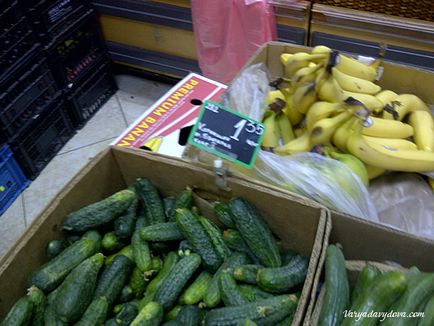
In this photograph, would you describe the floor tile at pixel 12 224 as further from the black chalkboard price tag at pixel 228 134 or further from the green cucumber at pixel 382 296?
the green cucumber at pixel 382 296

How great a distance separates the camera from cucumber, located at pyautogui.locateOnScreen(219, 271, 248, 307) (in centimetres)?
86

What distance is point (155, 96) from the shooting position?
2.64 m

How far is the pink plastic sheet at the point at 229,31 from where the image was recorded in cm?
180

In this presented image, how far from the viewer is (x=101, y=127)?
2.46 meters

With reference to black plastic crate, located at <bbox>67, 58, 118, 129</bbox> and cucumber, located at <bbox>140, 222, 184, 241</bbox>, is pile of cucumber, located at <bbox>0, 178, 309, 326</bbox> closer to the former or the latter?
cucumber, located at <bbox>140, 222, 184, 241</bbox>

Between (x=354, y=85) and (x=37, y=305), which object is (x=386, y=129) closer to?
(x=354, y=85)

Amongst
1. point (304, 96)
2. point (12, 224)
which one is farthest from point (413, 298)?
point (12, 224)

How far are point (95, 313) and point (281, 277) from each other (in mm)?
408

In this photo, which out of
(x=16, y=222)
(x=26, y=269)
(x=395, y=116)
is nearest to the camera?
(x=26, y=269)

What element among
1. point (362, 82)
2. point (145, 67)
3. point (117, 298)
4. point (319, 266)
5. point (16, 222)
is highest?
point (362, 82)

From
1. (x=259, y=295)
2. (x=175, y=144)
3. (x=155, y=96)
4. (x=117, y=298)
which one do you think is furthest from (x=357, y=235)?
(x=155, y=96)

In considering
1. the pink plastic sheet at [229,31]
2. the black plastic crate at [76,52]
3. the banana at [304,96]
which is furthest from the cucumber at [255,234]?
the black plastic crate at [76,52]

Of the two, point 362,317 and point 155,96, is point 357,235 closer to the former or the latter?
point 362,317

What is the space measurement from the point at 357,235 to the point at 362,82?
48 centimetres
